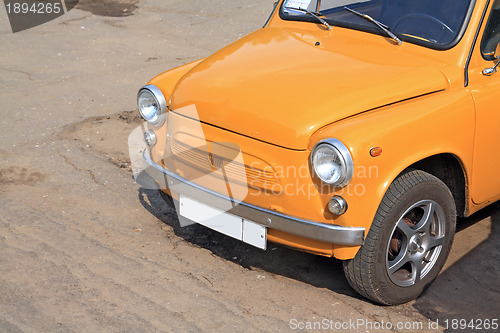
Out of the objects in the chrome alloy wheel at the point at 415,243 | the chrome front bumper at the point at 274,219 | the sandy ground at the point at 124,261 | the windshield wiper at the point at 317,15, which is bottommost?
the sandy ground at the point at 124,261

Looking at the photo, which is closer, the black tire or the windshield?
the black tire

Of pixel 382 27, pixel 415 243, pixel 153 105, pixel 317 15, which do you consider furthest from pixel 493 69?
pixel 153 105

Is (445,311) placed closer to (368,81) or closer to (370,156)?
(370,156)

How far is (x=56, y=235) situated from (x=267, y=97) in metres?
1.82

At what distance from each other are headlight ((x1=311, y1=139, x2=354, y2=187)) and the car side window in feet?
4.51

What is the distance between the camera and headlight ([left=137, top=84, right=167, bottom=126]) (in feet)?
13.6

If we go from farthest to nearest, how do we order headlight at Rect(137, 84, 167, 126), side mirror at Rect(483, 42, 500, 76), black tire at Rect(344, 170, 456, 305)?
headlight at Rect(137, 84, 167, 126), side mirror at Rect(483, 42, 500, 76), black tire at Rect(344, 170, 456, 305)

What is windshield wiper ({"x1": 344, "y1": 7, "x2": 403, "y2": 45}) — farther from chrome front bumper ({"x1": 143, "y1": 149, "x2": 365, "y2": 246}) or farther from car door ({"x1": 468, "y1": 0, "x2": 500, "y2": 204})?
chrome front bumper ({"x1": 143, "y1": 149, "x2": 365, "y2": 246})

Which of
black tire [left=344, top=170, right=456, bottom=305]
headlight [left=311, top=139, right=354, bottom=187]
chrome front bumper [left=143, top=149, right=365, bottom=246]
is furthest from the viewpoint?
black tire [left=344, top=170, right=456, bottom=305]

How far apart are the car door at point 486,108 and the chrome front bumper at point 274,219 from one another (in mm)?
1037

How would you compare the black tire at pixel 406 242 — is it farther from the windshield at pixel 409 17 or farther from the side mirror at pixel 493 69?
the windshield at pixel 409 17

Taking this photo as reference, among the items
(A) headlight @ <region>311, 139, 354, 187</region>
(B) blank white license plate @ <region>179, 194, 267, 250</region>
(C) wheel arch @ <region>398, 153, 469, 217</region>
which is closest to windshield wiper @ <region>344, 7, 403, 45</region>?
(C) wheel arch @ <region>398, 153, 469, 217</region>

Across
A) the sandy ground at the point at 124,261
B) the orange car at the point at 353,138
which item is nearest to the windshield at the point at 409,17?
the orange car at the point at 353,138

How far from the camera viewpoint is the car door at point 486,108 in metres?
3.86
